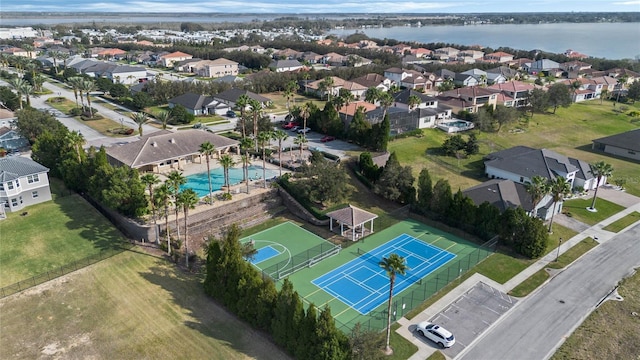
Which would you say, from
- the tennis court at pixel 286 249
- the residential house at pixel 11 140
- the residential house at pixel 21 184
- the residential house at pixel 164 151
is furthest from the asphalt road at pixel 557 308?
the residential house at pixel 11 140

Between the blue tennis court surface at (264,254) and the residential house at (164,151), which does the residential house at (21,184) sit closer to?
the residential house at (164,151)

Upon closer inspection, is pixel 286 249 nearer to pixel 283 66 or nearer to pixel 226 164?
pixel 226 164

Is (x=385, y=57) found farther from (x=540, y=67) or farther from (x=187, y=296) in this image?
(x=187, y=296)

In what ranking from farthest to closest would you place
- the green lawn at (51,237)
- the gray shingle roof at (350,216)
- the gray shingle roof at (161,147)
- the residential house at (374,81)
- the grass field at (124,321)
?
the residential house at (374,81)
the gray shingle roof at (161,147)
the gray shingle roof at (350,216)
the green lawn at (51,237)
the grass field at (124,321)

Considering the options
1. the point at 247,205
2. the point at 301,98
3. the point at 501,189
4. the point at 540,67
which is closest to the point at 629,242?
the point at 501,189

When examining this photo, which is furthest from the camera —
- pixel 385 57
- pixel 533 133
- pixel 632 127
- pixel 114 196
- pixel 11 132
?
pixel 385 57

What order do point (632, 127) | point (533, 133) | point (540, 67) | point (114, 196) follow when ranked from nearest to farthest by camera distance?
point (114, 196) < point (533, 133) < point (632, 127) < point (540, 67)
